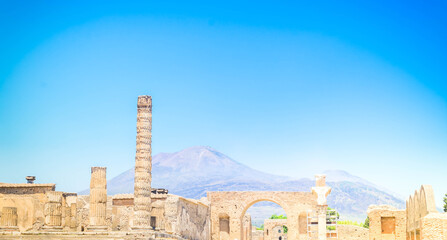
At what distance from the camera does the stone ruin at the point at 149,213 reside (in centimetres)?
2448

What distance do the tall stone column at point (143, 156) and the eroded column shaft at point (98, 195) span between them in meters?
1.48

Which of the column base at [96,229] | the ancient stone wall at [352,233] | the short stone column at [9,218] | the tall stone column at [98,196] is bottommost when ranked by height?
the ancient stone wall at [352,233]

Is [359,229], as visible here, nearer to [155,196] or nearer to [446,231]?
[155,196]

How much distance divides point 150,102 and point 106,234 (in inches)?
245

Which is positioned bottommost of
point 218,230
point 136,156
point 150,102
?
point 218,230

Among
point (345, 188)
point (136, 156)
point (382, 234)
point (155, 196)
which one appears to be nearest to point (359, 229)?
point (382, 234)

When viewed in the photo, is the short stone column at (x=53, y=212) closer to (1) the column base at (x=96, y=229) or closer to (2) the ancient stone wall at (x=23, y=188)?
(1) the column base at (x=96, y=229)

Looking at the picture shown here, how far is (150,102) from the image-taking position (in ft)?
90.9

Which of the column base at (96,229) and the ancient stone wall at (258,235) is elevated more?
the column base at (96,229)

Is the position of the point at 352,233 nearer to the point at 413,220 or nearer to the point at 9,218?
the point at 413,220

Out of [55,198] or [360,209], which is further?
[360,209]

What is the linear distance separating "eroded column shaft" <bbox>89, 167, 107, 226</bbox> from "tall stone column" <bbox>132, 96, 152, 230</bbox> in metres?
1.48

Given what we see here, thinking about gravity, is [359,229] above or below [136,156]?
below

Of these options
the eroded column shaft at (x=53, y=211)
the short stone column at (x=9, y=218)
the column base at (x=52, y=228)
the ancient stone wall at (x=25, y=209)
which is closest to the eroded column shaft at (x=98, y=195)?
the column base at (x=52, y=228)
